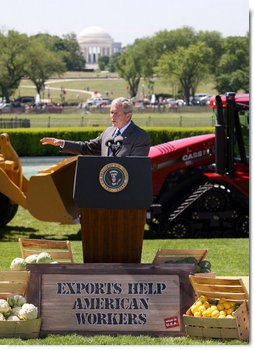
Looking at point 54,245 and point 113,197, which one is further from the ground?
point 113,197

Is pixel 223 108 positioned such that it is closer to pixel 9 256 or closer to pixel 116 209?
pixel 9 256

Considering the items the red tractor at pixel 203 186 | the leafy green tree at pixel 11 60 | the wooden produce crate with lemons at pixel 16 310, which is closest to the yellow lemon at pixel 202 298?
the wooden produce crate with lemons at pixel 16 310

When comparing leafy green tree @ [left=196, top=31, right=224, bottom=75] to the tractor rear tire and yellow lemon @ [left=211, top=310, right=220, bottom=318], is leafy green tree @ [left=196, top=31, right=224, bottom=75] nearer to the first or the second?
the tractor rear tire

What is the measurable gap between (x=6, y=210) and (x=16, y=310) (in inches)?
327

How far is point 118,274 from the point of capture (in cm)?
777

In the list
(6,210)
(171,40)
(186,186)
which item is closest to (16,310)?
(186,186)

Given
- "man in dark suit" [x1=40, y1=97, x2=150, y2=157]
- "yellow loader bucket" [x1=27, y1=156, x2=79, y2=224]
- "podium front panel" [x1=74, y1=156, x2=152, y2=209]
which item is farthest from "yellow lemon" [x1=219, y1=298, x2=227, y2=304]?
"yellow loader bucket" [x1=27, y1=156, x2=79, y2=224]

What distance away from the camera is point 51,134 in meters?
35.1

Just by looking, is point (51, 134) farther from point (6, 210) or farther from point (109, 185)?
point (109, 185)

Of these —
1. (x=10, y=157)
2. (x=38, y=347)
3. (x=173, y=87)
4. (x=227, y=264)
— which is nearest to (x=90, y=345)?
(x=38, y=347)

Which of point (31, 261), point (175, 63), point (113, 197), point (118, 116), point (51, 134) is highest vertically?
point (118, 116)

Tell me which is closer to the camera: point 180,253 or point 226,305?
point 226,305

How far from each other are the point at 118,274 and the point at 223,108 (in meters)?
7.14

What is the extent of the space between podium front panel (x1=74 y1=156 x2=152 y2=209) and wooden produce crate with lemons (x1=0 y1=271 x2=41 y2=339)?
80 centimetres
